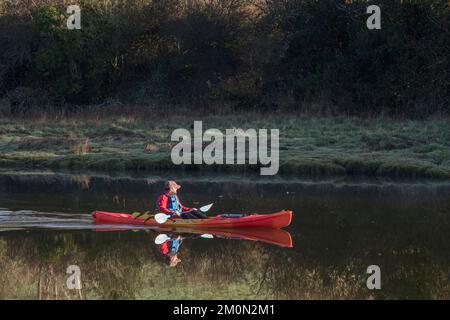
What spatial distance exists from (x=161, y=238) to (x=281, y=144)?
13.0 meters

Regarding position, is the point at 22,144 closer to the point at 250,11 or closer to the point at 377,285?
the point at 250,11

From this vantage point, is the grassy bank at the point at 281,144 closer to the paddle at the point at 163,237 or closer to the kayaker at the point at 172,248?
the paddle at the point at 163,237

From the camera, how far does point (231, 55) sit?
139 ft

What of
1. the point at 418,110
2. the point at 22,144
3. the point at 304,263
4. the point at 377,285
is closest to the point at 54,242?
the point at 304,263

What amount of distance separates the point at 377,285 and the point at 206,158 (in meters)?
15.5

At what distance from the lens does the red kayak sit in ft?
60.8

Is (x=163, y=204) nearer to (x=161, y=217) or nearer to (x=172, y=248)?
(x=161, y=217)

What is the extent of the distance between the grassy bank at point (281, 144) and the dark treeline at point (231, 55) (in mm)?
3600

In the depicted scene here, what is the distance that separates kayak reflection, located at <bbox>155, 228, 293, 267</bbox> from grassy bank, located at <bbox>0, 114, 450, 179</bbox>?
354 inches

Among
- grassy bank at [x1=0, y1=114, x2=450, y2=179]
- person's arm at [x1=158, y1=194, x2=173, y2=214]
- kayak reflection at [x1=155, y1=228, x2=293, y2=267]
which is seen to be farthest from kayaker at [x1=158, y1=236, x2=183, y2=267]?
grassy bank at [x1=0, y1=114, x2=450, y2=179]

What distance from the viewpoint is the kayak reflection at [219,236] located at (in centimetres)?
1733

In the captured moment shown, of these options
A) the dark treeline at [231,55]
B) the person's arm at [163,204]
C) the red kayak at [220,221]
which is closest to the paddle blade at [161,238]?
the red kayak at [220,221]
